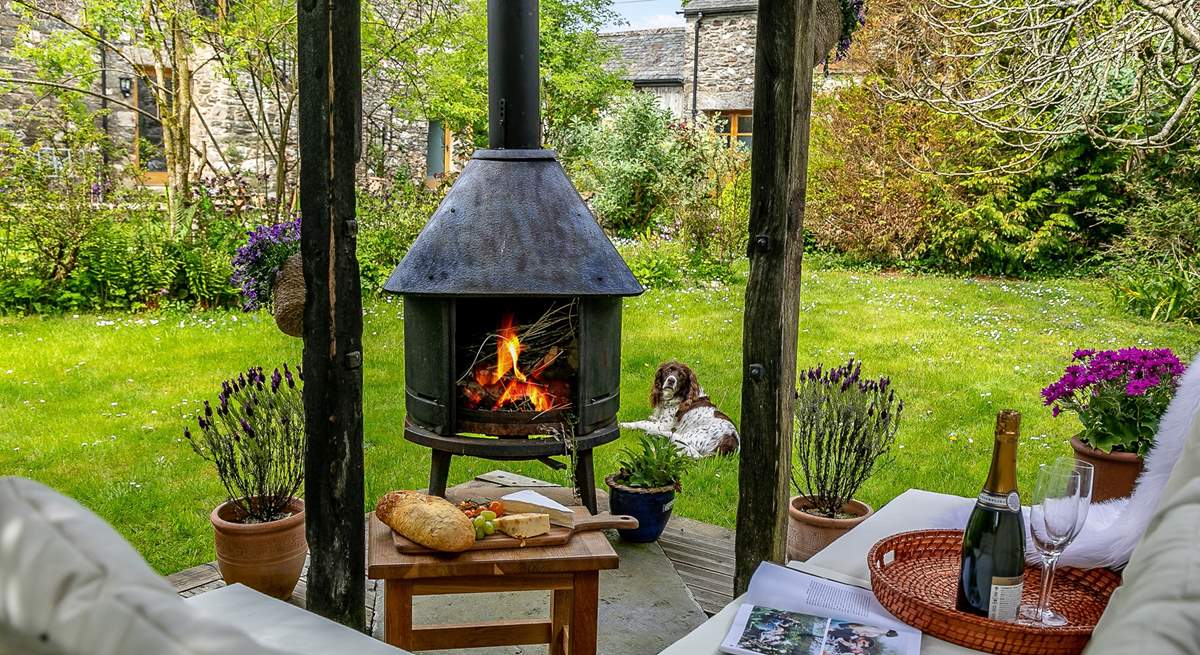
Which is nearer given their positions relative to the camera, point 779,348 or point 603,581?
point 779,348

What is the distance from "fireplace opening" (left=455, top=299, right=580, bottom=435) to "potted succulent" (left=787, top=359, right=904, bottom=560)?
89cm

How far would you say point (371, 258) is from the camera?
28.4ft

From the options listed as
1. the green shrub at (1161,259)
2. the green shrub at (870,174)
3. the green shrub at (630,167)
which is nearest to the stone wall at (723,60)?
the green shrub at (630,167)

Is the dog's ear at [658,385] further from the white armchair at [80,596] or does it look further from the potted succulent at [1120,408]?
the white armchair at [80,596]

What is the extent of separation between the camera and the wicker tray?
1.69m

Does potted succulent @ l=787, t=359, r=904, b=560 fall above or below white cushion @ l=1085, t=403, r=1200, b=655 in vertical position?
below

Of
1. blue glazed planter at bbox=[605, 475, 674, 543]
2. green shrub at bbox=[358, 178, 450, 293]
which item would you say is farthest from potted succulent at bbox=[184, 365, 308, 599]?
green shrub at bbox=[358, 178, 450, 293]

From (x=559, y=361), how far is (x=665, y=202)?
894 centimetres

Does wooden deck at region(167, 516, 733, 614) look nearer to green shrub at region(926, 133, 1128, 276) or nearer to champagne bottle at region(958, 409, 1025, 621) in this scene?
champagne bottle at region(958, 409, 1025, 621)

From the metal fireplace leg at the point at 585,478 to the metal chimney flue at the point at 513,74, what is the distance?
1157 mm

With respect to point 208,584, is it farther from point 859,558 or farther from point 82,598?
point 82,598

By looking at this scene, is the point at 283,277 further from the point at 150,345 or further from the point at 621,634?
the point at 150,345

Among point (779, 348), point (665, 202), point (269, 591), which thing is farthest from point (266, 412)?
point (665, 202)

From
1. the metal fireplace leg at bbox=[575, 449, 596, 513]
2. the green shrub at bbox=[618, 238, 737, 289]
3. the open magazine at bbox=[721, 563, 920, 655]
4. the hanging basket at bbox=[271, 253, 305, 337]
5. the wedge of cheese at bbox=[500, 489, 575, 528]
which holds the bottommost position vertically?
the metal fireplace leg at bbox=[575, 449, 596, 513]
